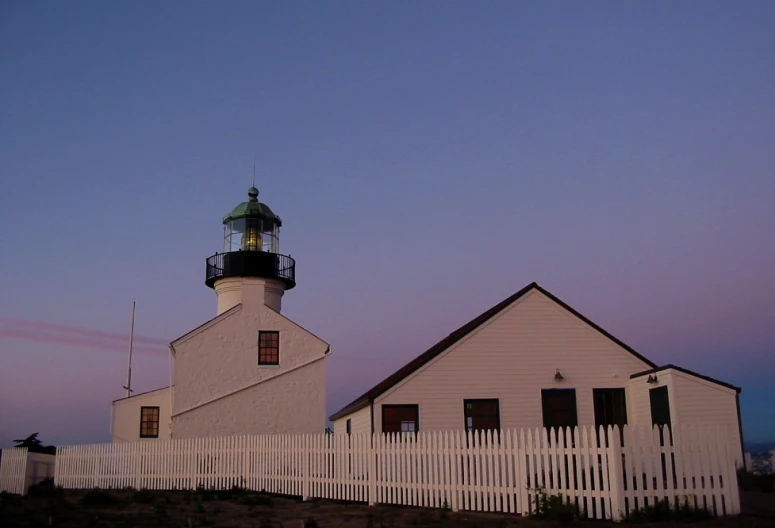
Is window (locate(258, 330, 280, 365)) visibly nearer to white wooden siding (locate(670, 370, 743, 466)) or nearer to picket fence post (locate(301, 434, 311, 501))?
picket fence post (locate(301, 434, 311, 501))

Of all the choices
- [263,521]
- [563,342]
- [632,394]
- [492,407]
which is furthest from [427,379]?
[263,521]

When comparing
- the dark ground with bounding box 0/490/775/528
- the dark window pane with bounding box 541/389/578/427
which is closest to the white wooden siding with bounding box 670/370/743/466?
the dark ground with bounding box 0/490/775/528

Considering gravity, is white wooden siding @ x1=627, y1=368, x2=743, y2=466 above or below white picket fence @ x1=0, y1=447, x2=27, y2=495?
above

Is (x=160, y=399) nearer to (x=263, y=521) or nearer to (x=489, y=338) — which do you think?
(x=489, y=338)

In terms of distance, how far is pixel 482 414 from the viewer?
1983 centimetres

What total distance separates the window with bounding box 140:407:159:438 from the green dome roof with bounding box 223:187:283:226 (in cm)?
745

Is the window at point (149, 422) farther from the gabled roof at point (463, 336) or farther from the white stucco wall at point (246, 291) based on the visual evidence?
the gabled roof at point (463, 336)

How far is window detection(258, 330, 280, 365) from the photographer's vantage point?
86.0 feet

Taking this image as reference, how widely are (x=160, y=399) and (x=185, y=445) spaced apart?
7.51 m

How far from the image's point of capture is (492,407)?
19.9m

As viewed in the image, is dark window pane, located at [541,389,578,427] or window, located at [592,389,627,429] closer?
dark window pane, located at [541,389,578,427]

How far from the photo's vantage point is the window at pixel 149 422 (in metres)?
27.0

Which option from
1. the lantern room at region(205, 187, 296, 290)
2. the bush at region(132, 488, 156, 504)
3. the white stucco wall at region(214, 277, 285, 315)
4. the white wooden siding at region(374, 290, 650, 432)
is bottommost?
the bush at region(132, 488, 156, 504)

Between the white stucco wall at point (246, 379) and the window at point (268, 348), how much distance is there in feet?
0.46
